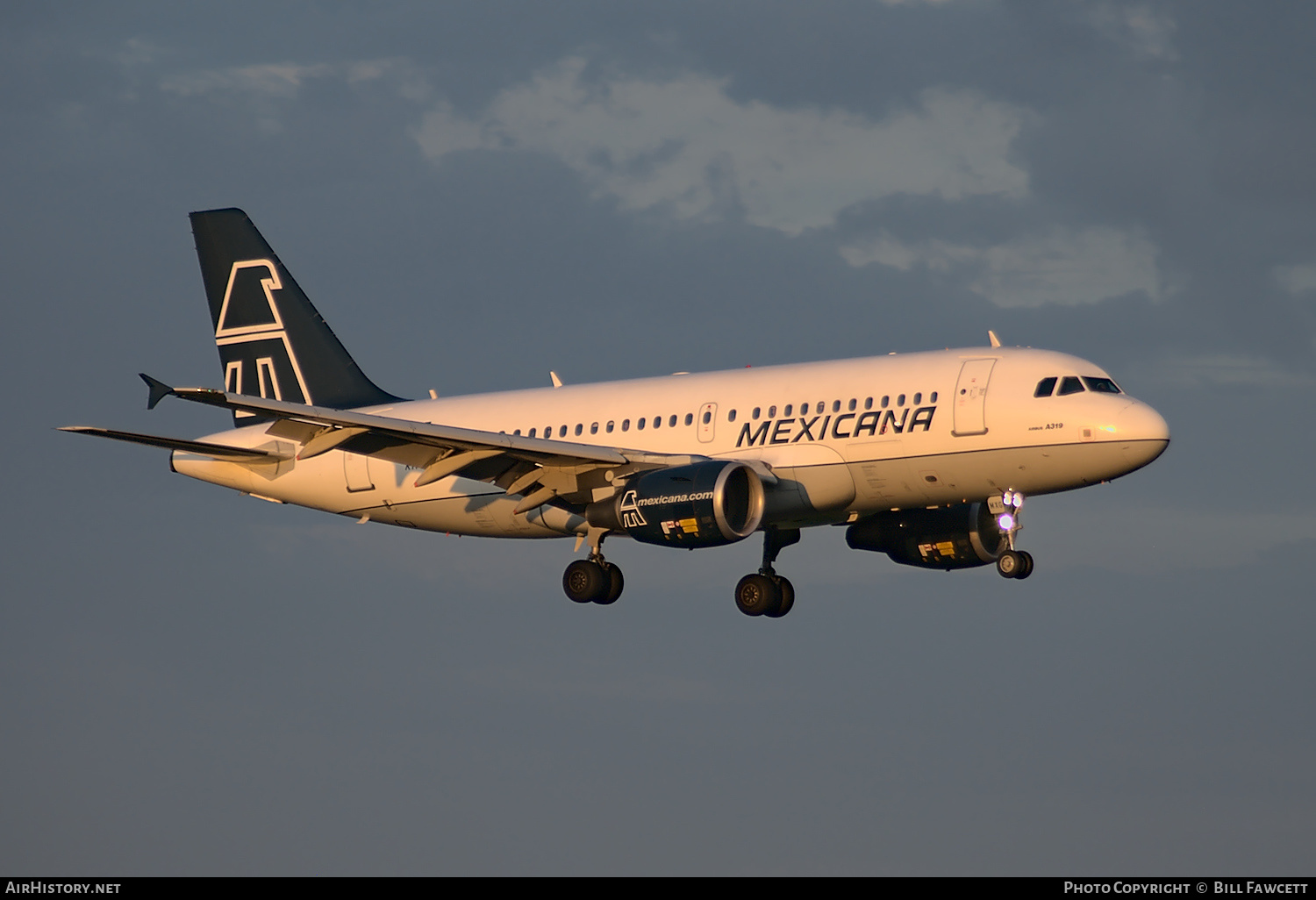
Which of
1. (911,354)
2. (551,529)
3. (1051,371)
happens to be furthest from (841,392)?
(551,529)

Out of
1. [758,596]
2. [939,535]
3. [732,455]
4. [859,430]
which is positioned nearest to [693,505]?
[732,455]

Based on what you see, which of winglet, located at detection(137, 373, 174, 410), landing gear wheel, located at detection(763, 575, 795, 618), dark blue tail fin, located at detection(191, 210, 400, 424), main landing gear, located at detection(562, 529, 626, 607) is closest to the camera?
winglet, located at detection(137, 373, 174, 410)

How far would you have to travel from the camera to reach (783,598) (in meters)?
47.4

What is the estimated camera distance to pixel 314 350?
5172 centimetres

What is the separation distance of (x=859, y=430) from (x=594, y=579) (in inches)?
318

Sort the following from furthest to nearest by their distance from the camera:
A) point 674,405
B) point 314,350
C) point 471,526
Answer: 1. point 314,350
2. point 471,526
3. point 674,405

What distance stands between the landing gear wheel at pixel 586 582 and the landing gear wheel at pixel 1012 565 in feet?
32.1

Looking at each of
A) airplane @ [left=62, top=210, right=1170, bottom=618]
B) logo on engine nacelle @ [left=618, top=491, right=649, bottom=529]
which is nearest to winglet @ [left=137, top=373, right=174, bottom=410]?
airplane @ [left=62, top=210, right=1170, bottom=618]

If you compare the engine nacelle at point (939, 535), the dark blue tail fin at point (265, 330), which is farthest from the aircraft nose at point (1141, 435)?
the dark blue tail fin at point (265, 330)

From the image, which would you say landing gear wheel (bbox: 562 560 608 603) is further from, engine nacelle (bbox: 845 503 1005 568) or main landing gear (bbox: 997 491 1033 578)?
main landing gear (bbox: 997 491 1033 578)

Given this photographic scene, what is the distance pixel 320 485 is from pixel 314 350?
4.67 metres

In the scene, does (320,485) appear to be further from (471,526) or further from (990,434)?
(990,434)

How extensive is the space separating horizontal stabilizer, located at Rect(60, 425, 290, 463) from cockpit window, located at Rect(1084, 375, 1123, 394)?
2145 centimetres

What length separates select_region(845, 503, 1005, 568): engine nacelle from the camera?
47094 mm
